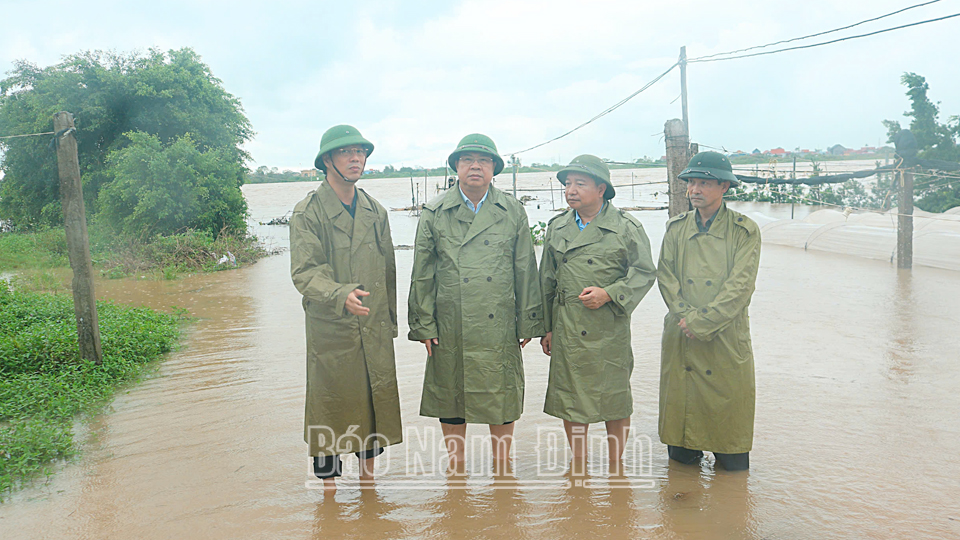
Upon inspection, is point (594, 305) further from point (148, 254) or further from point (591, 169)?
point (148, 254)

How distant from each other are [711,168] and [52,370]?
566 centimetres

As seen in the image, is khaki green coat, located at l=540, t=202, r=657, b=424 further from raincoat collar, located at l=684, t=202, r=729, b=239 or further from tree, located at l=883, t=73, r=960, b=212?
tree, located at l=883, t=73, r=960, b=212

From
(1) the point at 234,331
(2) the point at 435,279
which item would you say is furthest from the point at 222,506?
(1) the point at 234,331

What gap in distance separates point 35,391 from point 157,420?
3.68ft

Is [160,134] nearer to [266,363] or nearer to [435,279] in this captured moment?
[266,363]

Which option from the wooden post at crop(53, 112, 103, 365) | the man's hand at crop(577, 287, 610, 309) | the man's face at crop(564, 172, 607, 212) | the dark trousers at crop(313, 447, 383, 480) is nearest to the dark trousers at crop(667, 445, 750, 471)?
the man's hand at crop(577, 287, 610, 309)

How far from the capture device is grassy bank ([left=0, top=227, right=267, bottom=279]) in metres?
14.1

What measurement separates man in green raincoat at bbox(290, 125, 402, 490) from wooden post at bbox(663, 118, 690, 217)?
399 centimetres

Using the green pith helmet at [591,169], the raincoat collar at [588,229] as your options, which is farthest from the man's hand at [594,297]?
the green pith helmet at [591,169]

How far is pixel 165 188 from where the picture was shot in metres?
15.5

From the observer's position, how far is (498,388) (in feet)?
11.2

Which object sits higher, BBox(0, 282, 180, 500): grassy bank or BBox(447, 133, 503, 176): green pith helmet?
BBox(447, 133, 503, 176): green pith helmet

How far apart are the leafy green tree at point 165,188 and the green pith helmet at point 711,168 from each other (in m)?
14.6

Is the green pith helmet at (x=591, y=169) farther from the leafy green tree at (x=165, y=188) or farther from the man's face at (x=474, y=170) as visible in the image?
the leafy green tree at (x=165, y=188)
